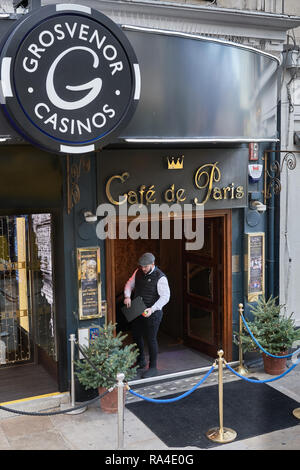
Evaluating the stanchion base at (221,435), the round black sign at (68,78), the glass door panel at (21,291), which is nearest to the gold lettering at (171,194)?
the round black sign at (68,78)

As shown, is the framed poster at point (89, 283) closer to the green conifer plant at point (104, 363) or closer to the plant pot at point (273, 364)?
the green conifer plant at point (104, 363)

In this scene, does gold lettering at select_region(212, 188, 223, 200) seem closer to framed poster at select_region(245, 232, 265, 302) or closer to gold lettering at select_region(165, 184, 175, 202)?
gold lettering at select_region(165, 184, 175, 202)

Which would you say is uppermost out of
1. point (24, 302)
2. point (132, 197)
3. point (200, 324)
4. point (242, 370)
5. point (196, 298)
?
point (132, 197)

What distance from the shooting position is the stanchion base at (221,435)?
6.52 meters

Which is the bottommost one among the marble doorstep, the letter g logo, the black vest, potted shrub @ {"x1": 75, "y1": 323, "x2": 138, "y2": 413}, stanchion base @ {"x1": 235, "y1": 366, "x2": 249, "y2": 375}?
the marble doorstep

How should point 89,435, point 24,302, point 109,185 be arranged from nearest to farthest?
1. point 89,435
2. point 109,185
3. point 24,302

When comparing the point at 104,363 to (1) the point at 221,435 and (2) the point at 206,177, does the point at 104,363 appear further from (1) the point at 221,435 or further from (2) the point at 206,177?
(2) the point at 206,177

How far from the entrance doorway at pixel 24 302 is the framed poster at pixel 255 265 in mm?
3177

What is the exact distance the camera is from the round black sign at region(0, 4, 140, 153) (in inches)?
228

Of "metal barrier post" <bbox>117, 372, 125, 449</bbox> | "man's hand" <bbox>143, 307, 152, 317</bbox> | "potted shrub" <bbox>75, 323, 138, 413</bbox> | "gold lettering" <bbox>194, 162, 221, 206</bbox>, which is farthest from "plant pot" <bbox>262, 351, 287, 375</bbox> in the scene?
"metal barrier post" <bbox>117, 372, 125, 449</bbox>

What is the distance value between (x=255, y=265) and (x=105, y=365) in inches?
126

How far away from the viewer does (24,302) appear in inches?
351

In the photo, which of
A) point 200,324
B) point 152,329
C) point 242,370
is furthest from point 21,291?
point 242,370

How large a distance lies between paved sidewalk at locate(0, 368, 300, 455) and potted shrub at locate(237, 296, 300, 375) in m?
1.75
